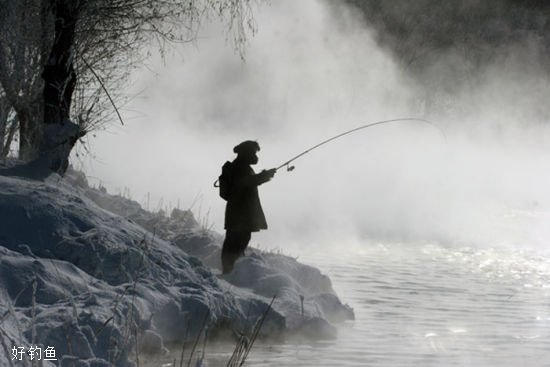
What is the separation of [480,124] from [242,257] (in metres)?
42.2

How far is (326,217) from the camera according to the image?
2786 centimetres

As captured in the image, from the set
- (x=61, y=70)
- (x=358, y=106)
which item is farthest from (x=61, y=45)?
(x=358, y=106)

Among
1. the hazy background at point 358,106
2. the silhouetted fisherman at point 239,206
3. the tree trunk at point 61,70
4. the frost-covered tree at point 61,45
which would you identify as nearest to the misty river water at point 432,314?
the silhouetted fisherman at point 239,206

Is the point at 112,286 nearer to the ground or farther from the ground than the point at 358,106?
nearer to the ground

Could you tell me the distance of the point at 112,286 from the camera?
32.1 feet

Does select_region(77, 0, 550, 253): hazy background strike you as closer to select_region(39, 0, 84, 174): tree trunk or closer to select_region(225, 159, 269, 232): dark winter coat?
select_region(39, 0, 84, 174): tree trunk

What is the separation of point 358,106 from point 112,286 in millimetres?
42958

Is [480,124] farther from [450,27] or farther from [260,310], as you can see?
[260,310]

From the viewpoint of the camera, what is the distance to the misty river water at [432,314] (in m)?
10.3

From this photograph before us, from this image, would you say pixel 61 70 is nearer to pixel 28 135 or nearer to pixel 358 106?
pixel 28 135

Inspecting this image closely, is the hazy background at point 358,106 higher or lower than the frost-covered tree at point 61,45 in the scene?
higher

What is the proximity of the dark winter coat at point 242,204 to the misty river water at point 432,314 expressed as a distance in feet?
5.05

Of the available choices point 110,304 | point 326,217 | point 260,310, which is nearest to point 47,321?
point 110,304

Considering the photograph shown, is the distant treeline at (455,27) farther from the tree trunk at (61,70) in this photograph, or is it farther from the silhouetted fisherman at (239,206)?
the silhouetted fisherman at (239,206)
